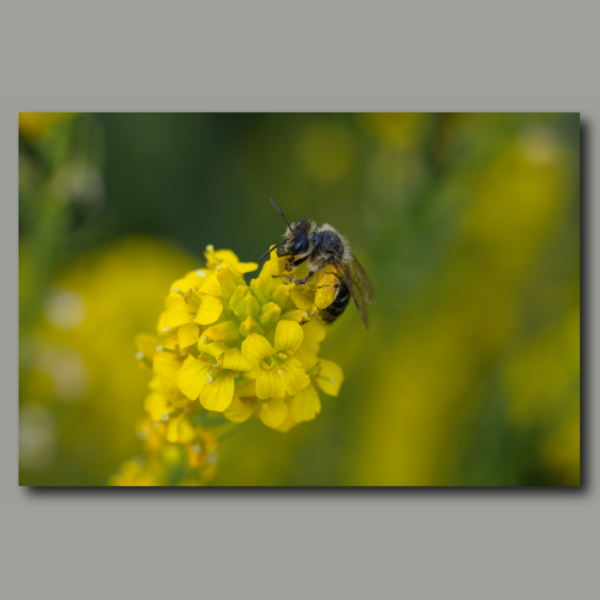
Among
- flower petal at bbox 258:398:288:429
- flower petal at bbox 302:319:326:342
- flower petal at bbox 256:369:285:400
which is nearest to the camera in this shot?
flower petal at bbox 256:369:285:400

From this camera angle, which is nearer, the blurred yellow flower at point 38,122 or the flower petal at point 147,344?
the flower petal at point 147,344

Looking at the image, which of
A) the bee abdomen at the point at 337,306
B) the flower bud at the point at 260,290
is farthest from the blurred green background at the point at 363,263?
the flower bud at the point at 260,290

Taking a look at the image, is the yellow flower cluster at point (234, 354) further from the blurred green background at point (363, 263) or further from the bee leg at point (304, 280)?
the blurred green background at point (363, 263)

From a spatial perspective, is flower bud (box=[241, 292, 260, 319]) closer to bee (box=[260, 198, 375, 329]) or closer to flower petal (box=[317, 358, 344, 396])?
bee (box=[260, 198, 375, 329])

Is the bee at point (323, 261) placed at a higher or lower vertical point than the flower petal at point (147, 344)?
higher

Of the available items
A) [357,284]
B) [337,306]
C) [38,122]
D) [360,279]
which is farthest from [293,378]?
[38,122]

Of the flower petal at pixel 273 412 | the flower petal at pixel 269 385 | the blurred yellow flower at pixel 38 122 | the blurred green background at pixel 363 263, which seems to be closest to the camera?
the flower petal at pixel 269 385

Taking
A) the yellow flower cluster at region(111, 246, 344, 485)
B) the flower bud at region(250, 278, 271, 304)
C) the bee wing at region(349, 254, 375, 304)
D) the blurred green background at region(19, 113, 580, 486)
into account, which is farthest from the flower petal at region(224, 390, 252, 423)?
the blurred green background at region(19, 113, 580, 486)
